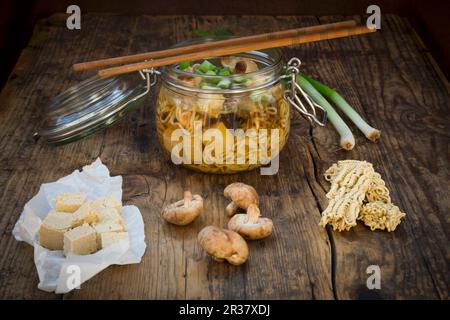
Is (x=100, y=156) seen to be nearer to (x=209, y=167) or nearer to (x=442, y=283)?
(x=209, y=167)

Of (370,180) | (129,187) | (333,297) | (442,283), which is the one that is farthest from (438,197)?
(129,187)

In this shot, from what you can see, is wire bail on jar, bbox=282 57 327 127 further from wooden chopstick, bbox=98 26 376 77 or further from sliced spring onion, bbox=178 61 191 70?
sliced spring onion, bbox=178 61 191 70

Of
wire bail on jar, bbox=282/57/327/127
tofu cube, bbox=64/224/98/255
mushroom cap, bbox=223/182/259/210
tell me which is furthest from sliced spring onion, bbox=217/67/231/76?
tofu cube, bbox=64/224/98/255

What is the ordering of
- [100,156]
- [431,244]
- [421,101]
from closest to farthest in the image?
[431,244] < [100,156] < [421,101]

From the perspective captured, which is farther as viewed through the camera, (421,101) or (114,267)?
(421,101)

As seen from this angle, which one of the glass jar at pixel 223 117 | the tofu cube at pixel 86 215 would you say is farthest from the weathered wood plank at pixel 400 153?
the tofu cube at pixel 86 215

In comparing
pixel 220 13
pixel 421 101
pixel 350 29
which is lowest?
pixel 220 13

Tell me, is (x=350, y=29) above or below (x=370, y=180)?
above
